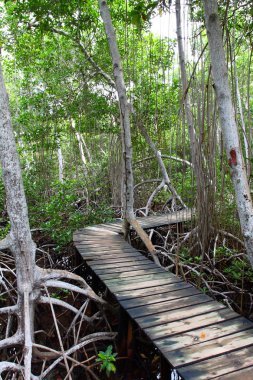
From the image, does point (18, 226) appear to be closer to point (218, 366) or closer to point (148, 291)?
point (148, 291)

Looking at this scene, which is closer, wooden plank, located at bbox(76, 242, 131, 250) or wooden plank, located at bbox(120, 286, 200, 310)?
wooden plank, located at bbox(120, 286, 200, 310)

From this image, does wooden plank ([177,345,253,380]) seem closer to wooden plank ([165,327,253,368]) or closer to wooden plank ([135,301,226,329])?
wooden plank ([165,327,253,368])

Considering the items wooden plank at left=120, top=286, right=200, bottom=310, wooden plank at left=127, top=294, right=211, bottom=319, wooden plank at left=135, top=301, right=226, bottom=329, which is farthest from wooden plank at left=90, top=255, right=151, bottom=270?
wooden plank at left=135, top=301, right=226, bottom=329

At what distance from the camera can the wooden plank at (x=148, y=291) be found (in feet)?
6.89

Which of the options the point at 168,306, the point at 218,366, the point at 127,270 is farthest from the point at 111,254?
the point at 218,366

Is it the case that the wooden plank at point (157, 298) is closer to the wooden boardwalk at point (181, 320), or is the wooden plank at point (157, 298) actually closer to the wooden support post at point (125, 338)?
the wooden boardwalk at point (181, 320)

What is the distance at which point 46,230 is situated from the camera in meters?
4.19


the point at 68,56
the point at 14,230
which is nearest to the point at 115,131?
the point at 68,56

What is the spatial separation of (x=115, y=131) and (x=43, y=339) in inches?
146

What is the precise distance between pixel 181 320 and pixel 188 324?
5 centimetres

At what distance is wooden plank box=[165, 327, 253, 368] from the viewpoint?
55.9 inches

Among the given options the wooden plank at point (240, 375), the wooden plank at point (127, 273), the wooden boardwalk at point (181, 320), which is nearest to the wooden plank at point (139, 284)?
the wooden boardwalk at point (181, 320)

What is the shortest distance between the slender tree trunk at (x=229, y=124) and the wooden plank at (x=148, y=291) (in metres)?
0.82

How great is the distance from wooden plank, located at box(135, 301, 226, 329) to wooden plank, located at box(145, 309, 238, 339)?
0.03 meters
